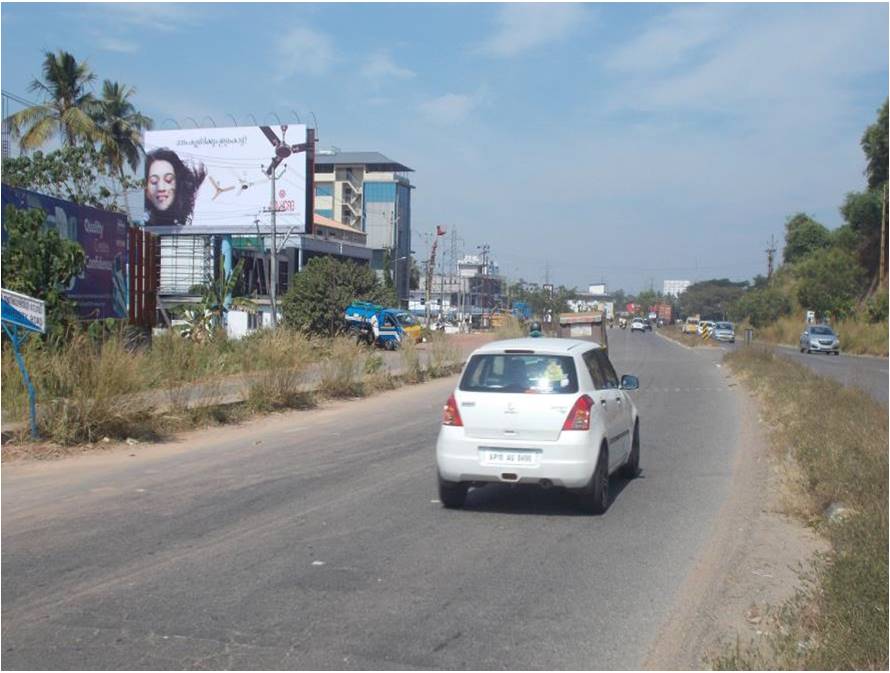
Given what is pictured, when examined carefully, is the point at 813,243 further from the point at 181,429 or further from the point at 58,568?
the point at 58,568

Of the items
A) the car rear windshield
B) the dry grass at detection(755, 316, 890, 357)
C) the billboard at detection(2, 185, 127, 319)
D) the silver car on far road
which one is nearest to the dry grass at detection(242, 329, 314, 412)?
the billboard at detection(2, 185, 127, 319)

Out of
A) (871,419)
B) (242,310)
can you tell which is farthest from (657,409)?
(242,310)

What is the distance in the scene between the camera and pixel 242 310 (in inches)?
1623

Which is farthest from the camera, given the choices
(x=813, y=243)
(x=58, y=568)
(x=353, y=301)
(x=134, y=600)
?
(x=813, y=243)

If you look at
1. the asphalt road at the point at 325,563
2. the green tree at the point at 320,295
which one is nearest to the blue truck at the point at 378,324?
the green tree at the point at 320,295

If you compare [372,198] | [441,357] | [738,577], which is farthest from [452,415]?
[372,198]

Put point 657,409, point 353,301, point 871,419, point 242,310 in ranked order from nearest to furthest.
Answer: point 871,419 < point 657,409 < point 242,310 < point 353,301

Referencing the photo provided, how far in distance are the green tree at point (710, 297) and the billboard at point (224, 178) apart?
114465mm

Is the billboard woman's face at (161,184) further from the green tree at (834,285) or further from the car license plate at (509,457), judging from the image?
the car license plate at (509,457)

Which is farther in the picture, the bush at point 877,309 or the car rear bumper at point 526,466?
the bush at point 877,309

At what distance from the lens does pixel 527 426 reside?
916 centimetres

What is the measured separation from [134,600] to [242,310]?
117 feet

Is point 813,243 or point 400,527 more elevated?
point 813,243

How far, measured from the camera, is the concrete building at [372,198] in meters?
98.8
